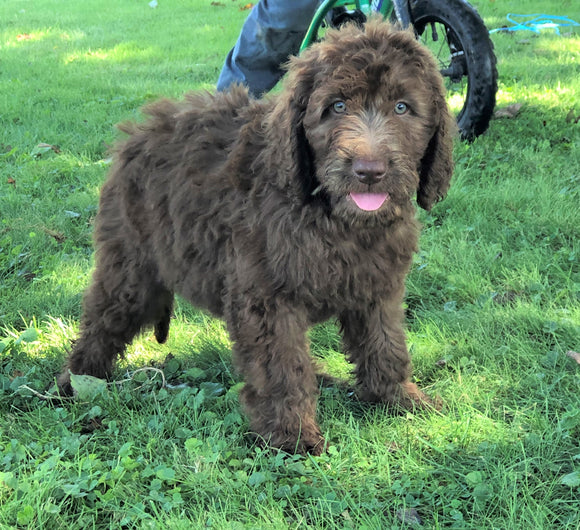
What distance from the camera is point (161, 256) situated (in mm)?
2932

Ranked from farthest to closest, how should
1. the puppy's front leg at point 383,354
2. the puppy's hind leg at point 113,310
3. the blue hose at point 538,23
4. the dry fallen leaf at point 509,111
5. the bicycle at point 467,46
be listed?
the blue hose at point 538,23 → the dry fallen leaf at point 509,111 → the bicycle at point 467,46 → the puppy's hind leg at point 113,310 → the puppy's front leg at point 383,354

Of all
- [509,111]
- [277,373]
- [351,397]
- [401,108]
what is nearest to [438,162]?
[401,108]

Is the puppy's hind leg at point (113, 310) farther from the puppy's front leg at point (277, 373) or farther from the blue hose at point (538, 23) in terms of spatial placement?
the blue hose at point (538, 23)

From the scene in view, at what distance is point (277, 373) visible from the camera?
102 inches

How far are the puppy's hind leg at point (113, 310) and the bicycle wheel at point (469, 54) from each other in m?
2.94

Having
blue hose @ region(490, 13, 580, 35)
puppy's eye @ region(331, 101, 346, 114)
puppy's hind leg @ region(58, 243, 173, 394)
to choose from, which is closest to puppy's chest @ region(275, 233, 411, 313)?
puppy's eye @ region(331, 101, 346, 114)

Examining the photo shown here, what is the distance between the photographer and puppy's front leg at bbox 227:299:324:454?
2539 millimetres

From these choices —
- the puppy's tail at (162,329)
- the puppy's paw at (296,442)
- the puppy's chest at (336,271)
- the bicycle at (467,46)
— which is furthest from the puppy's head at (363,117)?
the bicycle at (467,46)

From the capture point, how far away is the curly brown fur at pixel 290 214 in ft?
7.44

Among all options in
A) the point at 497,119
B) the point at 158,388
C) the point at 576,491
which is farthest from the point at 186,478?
the point at 497,119

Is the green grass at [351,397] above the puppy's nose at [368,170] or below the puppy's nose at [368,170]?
below

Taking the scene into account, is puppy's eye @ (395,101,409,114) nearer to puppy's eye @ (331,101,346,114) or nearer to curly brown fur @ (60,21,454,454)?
curly brown fur @ (60,21,454,454)

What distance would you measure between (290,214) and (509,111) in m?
4.13

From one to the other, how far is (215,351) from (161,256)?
2.21 feet
